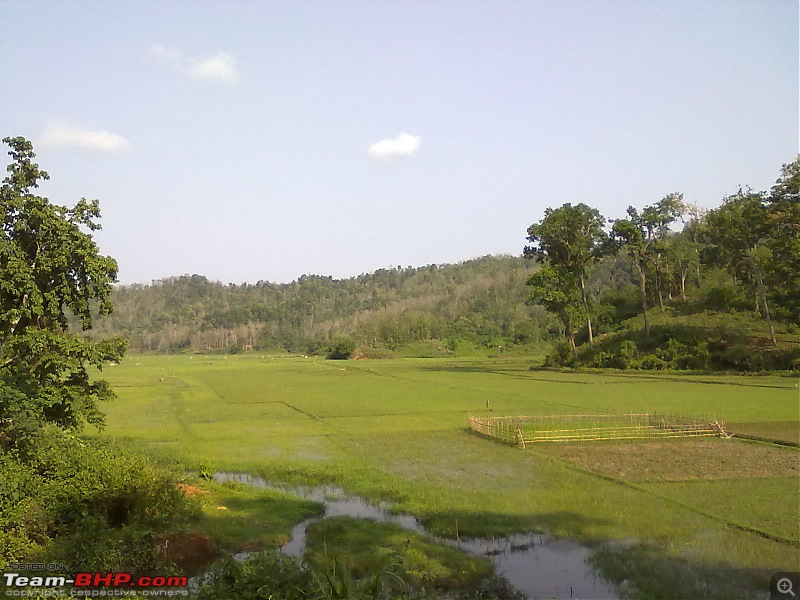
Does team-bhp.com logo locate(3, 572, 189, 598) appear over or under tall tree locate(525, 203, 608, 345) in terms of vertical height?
under

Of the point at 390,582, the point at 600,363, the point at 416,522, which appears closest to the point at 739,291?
the point at 600,363

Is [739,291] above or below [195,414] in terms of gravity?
above

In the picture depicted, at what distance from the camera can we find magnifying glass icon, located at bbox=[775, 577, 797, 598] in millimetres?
10273

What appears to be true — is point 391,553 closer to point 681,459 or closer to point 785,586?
point 785,586

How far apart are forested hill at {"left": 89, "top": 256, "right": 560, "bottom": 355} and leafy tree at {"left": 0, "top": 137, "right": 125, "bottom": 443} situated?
332 ft

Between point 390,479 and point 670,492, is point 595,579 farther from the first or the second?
point 390,479

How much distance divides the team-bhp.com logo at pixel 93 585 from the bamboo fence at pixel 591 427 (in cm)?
1690

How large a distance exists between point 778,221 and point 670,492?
4043 centimetres

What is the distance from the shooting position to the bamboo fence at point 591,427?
84.3 ft

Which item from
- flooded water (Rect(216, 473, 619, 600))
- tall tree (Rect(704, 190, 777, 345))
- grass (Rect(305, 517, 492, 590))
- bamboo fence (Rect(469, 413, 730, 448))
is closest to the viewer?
flooded water (Rect(216, 473, 619, 600))

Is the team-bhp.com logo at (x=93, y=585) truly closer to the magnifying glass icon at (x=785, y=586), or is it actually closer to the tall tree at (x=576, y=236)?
the magnifying glass icon at (x=785, y=586)

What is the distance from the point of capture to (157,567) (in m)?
10.6

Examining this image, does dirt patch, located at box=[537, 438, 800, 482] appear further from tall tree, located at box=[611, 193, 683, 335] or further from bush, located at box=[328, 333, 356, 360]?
bush, located at box=[328, 333, 356, 360]

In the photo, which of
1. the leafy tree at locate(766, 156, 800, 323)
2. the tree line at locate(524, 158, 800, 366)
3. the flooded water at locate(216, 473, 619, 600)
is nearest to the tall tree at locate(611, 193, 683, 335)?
A: the tree line at locate(524, 158, 800, 366)
